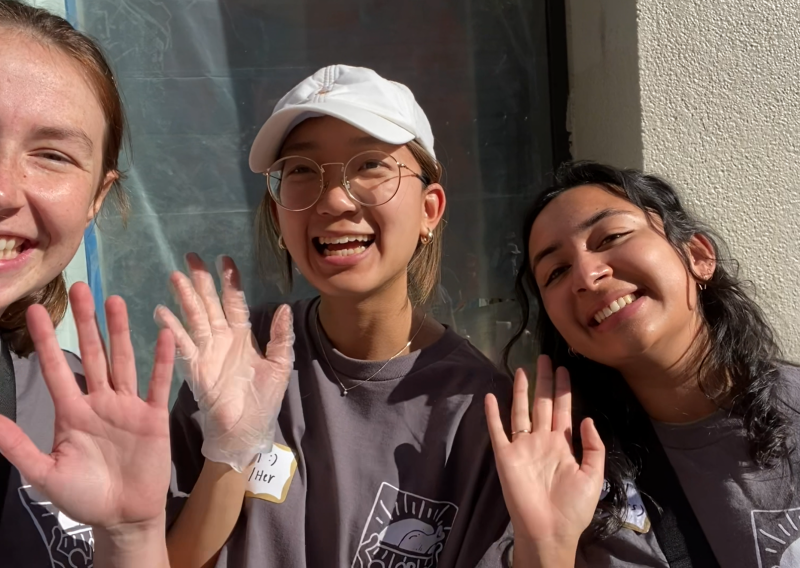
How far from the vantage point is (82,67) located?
4.65ft

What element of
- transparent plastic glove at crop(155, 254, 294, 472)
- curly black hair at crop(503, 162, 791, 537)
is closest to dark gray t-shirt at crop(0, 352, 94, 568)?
transparent plastic glove at crop(155, 254, 294, 472)

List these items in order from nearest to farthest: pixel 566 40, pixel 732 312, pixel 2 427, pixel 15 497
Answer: pixel 2 427 < pixel 15 497 < pixel 732 312 < pixel 566 40

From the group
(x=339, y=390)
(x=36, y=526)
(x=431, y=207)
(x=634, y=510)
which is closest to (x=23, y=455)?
(x=36, y=526)

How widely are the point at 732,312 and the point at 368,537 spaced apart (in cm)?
111

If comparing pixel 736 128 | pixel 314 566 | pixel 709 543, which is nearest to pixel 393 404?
pixel 314 566

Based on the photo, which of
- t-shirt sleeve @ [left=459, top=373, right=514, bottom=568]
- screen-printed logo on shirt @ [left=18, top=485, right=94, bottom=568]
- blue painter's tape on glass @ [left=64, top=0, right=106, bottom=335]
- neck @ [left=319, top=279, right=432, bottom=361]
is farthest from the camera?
blue painter's tape on glass @ [left=64, top=0, right=106, bottom=335]

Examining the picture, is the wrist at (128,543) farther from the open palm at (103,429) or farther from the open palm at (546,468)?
the open palm at (546,468)

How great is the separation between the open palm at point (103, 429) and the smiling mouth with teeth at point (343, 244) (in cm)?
52

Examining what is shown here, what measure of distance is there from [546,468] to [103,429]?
0.92 m

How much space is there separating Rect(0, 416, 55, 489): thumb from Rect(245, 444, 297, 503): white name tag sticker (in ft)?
1.70

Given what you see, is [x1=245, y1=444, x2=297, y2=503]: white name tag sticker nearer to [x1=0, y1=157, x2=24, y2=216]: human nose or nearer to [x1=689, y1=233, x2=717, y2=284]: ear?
[x1=0, y1=157, x2=24, y2=216]: human nose

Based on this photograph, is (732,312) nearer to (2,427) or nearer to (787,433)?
(787,433)

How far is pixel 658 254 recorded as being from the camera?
1.63 metres

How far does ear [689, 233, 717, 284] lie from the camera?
1.75 m
